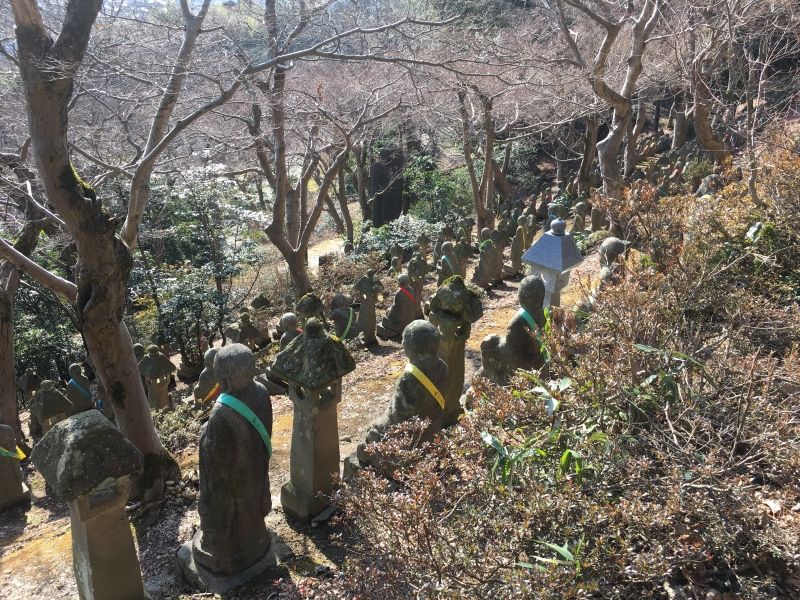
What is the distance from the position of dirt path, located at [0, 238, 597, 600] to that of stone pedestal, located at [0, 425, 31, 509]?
0.14 m

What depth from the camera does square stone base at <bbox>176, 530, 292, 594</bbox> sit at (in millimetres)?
3877

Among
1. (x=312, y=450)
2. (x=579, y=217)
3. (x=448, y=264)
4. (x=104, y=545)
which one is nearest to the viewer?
(x=104, y=545)

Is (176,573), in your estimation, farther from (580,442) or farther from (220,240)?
(220,240)

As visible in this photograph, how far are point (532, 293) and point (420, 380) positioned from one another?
4.95 ft

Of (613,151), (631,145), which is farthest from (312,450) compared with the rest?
(631,145)

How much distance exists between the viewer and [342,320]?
9703 millimetres

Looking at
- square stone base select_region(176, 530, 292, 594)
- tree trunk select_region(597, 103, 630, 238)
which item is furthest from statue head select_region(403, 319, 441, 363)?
tree trunk select_region(597, 103, 630, 238)

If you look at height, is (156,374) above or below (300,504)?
above

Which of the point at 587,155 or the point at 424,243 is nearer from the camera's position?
the point at 424,243

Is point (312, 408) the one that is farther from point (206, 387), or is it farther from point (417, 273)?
point (417, 273)

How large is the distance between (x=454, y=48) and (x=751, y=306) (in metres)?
8.68

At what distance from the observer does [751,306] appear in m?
4.11

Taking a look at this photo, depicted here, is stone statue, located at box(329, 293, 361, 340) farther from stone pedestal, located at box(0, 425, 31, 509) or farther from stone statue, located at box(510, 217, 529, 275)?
stone statue, located at box(510, 217, 529, 275)

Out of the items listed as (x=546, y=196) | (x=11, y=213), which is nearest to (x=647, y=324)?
(x=11, y=213)
